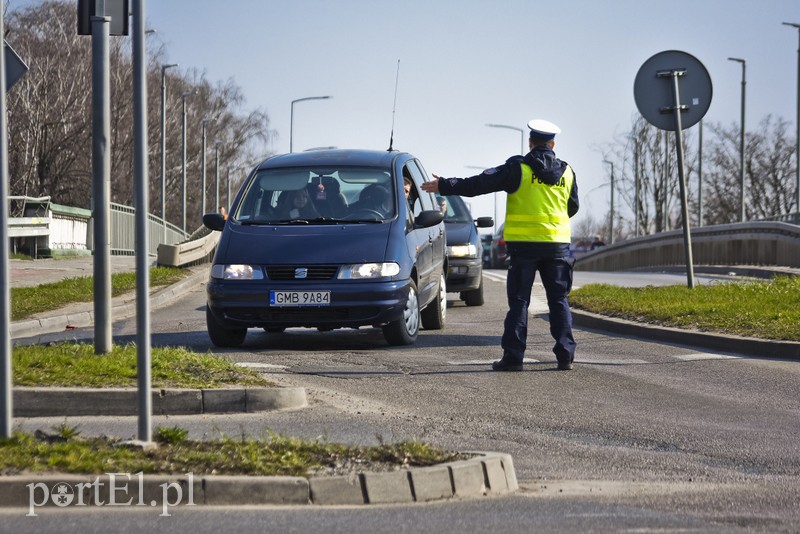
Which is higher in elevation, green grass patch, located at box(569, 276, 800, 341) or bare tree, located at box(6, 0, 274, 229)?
bare tree, located at box(6, 0, 274, 229)

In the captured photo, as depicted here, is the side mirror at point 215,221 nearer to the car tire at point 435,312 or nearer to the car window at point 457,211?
the car tire at point 435,312

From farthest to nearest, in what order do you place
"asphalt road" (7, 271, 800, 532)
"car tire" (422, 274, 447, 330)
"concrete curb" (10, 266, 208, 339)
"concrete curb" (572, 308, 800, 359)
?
1. "concrete curb" (10, 266, 208, 339)
2. "car tire" (422, 274, 447, 330)
3. "concrete curb" (572, 308, 800, 359)
4. "asphalt road" (7, 271, 800, 532)

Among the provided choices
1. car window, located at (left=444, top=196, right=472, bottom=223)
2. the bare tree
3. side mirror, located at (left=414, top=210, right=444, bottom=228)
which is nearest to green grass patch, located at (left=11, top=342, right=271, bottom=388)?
side mirror, located at (left=414, top=210, right=444, bottom=228)

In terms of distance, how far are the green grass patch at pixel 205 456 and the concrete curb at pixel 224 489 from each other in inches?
5.8

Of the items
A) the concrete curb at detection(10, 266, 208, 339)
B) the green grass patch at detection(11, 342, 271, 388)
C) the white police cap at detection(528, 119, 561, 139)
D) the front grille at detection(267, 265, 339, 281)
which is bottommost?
the green grass patch at detection(11, 342, 271, 388)

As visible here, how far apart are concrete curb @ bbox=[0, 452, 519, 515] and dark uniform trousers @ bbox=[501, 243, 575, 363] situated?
552 centimetres

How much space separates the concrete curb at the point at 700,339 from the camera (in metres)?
13.0

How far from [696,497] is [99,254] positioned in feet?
16.5

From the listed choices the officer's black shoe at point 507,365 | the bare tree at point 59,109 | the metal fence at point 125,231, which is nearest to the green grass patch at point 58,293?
the officer's black shoe at point 507,365

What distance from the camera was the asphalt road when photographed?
18.7 ft

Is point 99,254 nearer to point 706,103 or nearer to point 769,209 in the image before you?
point 706,103

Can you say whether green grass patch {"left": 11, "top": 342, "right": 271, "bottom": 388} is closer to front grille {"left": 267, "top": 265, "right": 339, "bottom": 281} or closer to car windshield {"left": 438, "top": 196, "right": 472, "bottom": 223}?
front grille {"left": 267, "top": 265, "right": 339, "bottom": 281}

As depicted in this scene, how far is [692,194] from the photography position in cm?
8250

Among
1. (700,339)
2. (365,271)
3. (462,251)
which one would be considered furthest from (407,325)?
(462,251)
